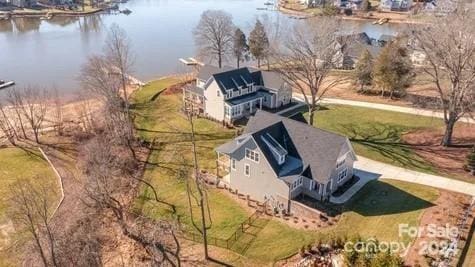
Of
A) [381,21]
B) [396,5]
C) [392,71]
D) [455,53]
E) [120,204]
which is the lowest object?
[120,204]

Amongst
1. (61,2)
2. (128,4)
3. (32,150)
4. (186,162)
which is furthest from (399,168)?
(128,4)

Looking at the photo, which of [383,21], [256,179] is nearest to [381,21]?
[383,21]

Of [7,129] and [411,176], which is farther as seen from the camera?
[7,129]

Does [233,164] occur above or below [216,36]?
below

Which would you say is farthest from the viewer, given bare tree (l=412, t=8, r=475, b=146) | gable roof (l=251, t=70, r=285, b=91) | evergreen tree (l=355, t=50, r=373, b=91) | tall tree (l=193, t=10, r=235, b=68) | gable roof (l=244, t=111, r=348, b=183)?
tall tree (l=193, t=10, r=235, b=68)

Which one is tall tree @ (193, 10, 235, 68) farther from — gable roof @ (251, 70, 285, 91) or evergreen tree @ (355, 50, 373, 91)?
evergreen tree @ (355, 50, 373, 91)

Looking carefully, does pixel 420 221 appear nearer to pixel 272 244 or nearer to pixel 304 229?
pixel 304 229

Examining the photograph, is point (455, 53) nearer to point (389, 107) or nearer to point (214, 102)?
point (389, 107)

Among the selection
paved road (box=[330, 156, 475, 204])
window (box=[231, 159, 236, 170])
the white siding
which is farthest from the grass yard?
paved road (box=[330, 156, 475, 204])
